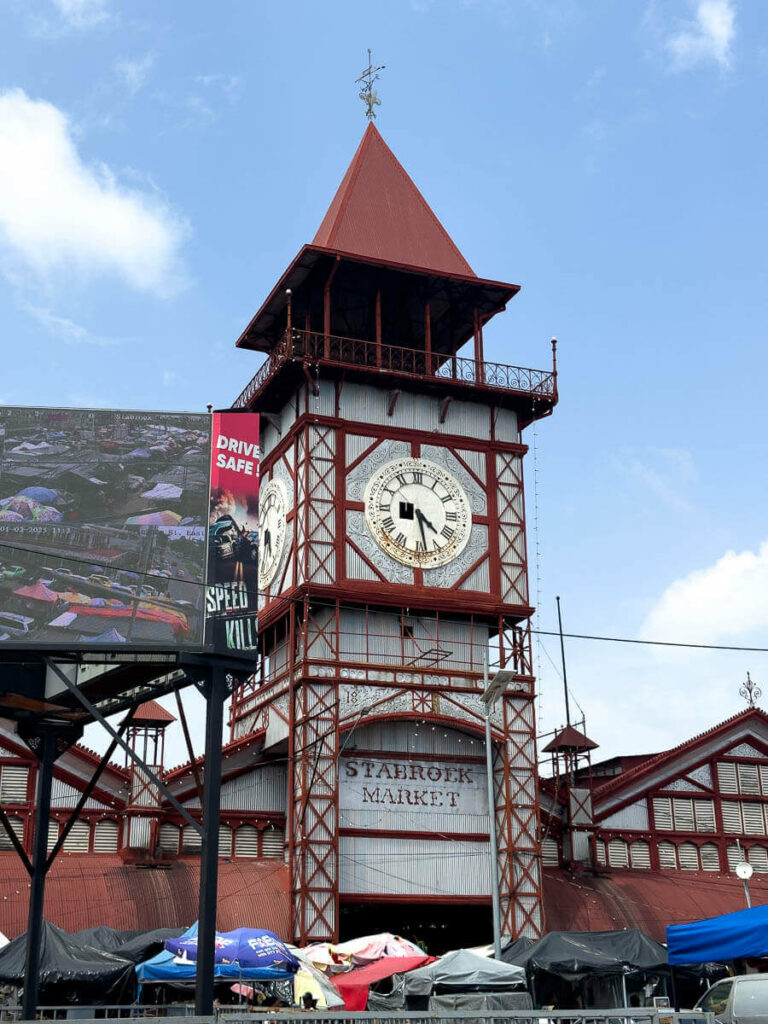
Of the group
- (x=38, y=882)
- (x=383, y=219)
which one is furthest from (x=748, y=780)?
(x=38, y=882)

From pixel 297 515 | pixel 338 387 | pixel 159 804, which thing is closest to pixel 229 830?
pixel 159 804

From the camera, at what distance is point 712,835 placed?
48.1 m

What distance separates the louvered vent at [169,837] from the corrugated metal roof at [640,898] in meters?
11.6

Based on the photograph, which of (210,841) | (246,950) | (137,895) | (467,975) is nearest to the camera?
(210,841)

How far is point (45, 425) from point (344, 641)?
19597 millimetres

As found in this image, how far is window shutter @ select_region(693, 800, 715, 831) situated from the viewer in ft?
158

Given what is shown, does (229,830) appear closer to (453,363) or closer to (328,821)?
(328,821)

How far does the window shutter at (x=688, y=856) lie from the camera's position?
47.6 metres

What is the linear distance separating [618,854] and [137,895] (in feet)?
53.7

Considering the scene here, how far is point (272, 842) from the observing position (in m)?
42.8

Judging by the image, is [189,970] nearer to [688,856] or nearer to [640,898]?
→ [640,898]

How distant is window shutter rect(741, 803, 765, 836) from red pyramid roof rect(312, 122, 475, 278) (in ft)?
68.2

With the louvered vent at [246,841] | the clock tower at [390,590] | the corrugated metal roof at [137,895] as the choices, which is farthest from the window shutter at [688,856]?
the louvered vent at [246,841]

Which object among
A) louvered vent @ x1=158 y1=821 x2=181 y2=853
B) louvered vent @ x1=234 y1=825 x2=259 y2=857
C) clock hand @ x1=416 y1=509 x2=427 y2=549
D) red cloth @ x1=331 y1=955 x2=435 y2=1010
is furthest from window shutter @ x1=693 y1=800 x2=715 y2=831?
louvered vent @ x1=158 y1=821 x2=181 y2=853
